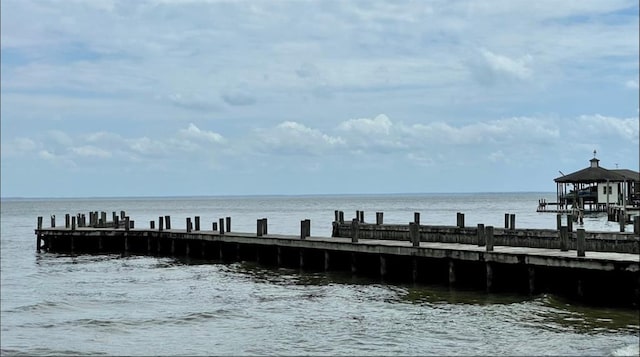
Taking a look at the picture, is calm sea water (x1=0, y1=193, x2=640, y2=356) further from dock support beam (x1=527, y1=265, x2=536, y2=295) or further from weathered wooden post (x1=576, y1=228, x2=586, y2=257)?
weathered wooden post (x1=576, y1=228, x2=586, y2=257)

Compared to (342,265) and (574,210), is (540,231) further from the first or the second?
(574,210)

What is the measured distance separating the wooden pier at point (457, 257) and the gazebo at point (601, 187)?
126ft

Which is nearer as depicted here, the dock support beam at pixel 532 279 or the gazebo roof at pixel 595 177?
the dock support beam at pixel 532 279

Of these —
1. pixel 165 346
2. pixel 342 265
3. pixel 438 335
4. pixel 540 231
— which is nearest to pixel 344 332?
pixel 438 335

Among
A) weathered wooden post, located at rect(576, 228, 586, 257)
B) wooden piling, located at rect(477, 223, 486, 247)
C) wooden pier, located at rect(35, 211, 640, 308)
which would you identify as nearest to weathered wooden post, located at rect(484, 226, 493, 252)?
wooden pier, located at rect(35, 211, 640, 308)

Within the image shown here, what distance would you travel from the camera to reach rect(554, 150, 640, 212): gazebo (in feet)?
225

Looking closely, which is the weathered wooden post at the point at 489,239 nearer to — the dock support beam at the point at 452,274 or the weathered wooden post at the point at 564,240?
the dock support beam at the point at 452,274

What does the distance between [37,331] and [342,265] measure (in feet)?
41.5

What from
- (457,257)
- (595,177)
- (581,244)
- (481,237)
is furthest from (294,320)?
(595,177)

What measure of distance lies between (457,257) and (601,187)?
52.6 meters

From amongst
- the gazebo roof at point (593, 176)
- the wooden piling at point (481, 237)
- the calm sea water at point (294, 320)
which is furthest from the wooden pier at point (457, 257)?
the gazebo roof at point (593, 176)

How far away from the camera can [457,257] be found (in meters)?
23.8

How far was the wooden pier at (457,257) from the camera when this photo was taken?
20.3m

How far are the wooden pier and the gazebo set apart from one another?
1518 inches
